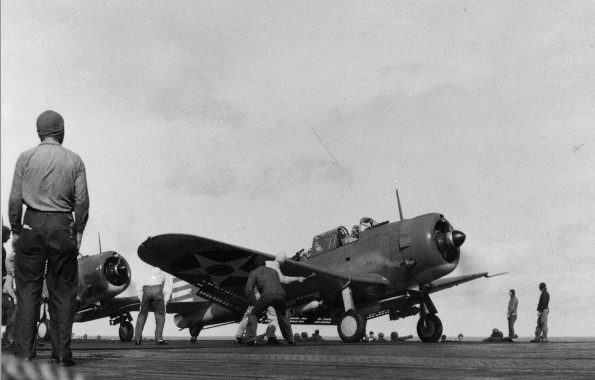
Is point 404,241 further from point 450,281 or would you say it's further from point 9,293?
point 9,293

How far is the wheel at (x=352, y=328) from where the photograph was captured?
1273 centimetres

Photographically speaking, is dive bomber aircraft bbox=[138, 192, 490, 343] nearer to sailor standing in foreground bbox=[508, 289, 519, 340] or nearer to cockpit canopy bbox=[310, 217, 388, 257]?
cockpit canopy bbox=[310, 217, 388, 257]

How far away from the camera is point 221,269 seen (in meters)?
13.7

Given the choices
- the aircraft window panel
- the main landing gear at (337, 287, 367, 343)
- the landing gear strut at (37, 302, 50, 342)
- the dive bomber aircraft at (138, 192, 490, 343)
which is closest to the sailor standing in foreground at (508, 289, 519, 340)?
the dive bomber aircraft at (138, 192, 490, 343)

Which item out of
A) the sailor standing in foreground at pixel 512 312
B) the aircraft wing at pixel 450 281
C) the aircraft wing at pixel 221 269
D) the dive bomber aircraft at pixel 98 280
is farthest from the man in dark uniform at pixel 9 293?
the sailor standing in foreground at pixel 512 312

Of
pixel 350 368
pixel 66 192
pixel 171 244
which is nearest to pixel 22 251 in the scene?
pixel 66 192

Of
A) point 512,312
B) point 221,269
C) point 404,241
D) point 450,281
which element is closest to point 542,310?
point 512,312

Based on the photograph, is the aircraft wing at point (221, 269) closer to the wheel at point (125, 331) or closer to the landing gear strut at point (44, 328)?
the landing gear strut at point (44, 328)

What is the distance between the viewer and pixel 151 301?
13.0 meters

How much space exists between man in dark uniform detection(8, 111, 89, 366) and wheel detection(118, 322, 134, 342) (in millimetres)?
16818

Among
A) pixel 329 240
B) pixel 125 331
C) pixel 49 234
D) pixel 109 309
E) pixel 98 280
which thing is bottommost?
pixel 125 331

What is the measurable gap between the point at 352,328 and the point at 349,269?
1748 mm

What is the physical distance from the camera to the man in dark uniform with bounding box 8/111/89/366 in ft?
15.2

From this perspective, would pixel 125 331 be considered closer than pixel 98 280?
No
